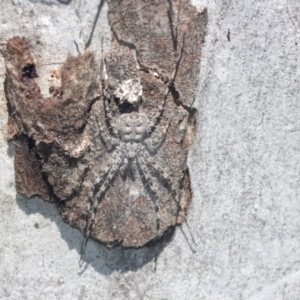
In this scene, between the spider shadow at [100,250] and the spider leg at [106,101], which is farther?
the spider shadow at [100,250]

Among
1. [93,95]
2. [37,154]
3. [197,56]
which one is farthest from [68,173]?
[197,56]

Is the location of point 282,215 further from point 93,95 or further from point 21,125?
point 21,125

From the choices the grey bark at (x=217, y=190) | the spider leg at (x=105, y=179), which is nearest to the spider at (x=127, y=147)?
the spider leg at (x=105, y=179)

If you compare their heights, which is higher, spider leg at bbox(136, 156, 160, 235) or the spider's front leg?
the spider's front leg

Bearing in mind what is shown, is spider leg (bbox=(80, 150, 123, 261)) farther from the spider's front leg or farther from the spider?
the spider's front leg

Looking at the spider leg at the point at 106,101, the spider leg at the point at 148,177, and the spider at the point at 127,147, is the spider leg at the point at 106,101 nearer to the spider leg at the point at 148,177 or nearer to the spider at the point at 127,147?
the spider at the point at 127,147

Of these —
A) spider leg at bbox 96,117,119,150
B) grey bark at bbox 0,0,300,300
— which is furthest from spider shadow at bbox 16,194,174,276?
spider leg at bbox 96,117,119,150
